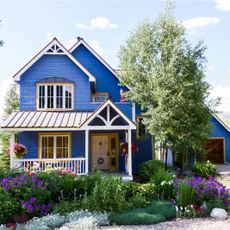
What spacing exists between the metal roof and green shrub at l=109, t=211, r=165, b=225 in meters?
7.00

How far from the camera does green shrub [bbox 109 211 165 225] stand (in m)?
7.23

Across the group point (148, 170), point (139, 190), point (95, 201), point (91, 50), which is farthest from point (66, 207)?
point (91, 50)

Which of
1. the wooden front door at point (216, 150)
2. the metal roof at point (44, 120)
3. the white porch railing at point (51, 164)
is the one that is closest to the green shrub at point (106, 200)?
the white porch railing at point (51, 164)

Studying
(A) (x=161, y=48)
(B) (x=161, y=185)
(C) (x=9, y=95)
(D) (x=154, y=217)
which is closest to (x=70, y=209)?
(D) (x=154, y=217)

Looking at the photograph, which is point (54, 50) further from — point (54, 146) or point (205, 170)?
point (205, 170)

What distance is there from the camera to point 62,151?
53.5ft

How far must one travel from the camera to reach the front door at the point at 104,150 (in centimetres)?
1698

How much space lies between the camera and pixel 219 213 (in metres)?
7.64

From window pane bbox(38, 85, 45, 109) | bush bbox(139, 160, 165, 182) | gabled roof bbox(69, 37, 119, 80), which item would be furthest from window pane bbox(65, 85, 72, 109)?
bush bbox(139, 160, 165, 182)

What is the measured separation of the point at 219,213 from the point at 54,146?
436 inches

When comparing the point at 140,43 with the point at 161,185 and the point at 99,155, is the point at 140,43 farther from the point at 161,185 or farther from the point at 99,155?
the point at 161,185

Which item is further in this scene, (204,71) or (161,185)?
(204,71)

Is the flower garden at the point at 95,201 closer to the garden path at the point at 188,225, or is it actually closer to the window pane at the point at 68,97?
the garden path at the point at 188,225

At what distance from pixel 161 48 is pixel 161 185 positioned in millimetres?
9278
